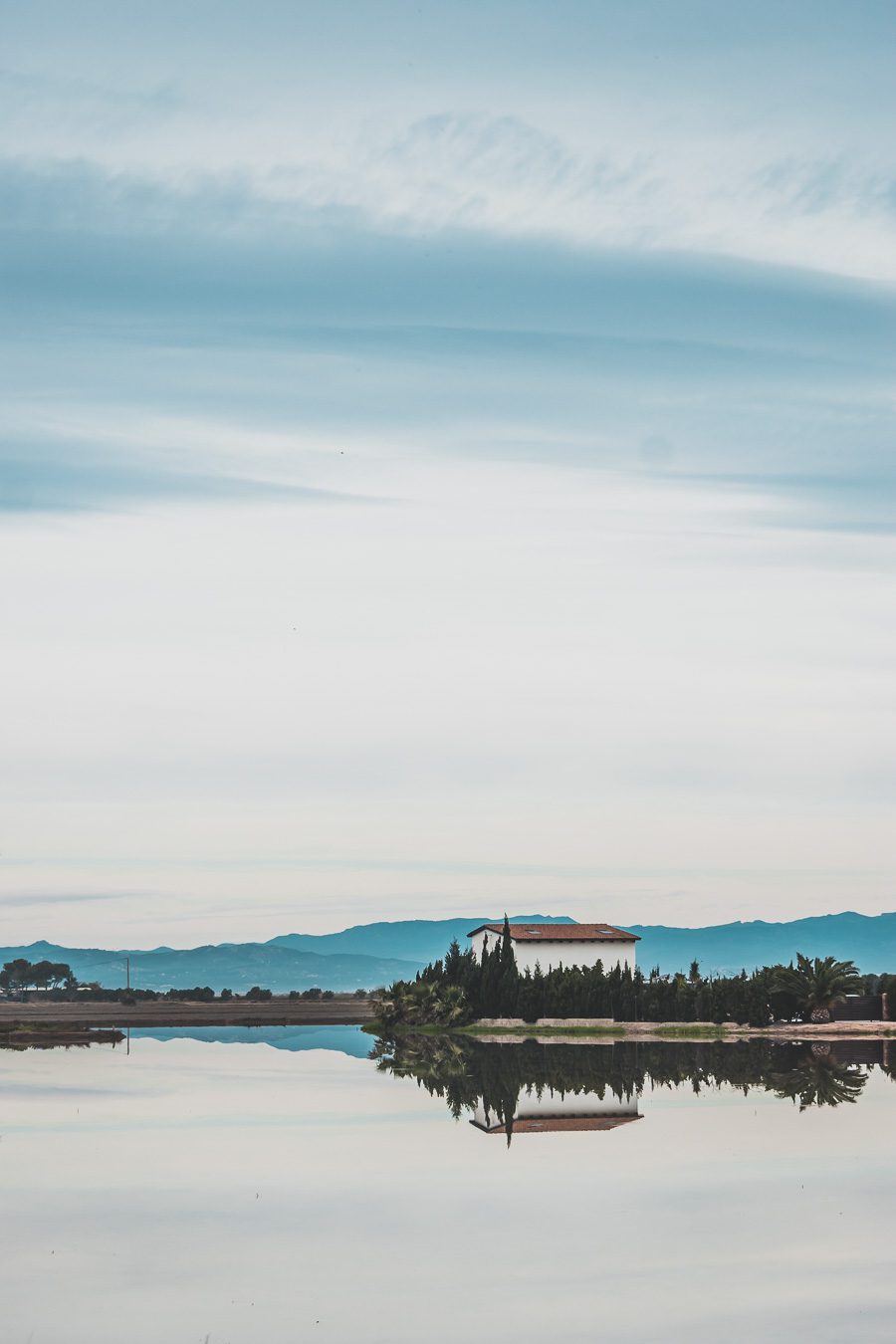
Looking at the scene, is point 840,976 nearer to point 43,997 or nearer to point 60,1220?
point 60,1220

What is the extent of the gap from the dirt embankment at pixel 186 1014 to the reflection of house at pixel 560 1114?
43195 mm

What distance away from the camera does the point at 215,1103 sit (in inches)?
1314

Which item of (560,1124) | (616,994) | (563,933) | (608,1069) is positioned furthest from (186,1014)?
(560,1124)

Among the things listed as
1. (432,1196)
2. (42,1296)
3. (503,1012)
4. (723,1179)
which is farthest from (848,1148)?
(503,1012)

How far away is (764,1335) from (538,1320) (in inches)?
79.2

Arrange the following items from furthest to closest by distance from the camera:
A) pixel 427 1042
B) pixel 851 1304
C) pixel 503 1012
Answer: pixel 503 1012 → pixel 427 1042 → pixel 851 1304

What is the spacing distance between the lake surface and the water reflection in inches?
10.0

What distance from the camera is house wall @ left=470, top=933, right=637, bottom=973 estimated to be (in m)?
76.6

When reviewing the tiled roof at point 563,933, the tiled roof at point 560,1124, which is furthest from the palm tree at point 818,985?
the tiled roof at point 560,1124

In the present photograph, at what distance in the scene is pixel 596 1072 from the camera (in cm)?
4178

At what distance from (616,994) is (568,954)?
12.4m

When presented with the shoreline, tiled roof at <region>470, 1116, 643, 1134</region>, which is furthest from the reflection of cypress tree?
the shoreline

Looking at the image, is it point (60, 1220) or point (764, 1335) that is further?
point (60, 1220)

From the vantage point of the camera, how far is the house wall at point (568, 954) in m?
76.6
